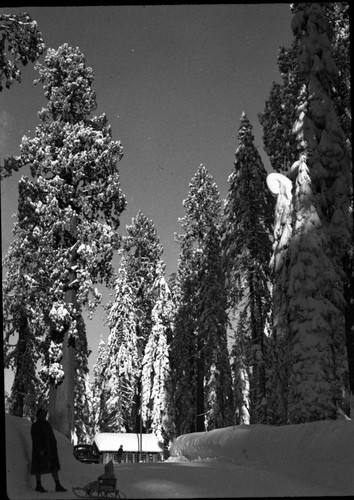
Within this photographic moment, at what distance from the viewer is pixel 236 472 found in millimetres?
6844

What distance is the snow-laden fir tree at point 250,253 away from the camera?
20.2 m

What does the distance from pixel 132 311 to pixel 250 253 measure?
500cm

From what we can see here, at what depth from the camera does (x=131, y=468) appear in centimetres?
691

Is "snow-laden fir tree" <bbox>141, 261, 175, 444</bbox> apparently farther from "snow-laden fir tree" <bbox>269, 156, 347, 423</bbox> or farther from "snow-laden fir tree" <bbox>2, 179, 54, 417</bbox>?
"snow-laden fir tree" <bbox>269, 156, 347, 423</bbox>

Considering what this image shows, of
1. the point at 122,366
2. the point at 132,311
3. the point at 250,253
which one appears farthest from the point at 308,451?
the point at 122,366

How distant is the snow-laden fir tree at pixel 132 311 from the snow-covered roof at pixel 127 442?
1.58 metres

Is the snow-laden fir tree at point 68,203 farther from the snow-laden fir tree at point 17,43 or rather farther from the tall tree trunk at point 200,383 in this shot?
the tall tree trunk at point 200,383

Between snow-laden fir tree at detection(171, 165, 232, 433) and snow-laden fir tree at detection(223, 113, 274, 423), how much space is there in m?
0.84

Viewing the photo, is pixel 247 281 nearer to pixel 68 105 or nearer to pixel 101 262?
pixel 101 262

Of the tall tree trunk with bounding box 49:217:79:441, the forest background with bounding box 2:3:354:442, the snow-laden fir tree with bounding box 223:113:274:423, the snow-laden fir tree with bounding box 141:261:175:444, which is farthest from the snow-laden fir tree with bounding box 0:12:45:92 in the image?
the snow-laden fir tree with bounding box 141:261:175:444

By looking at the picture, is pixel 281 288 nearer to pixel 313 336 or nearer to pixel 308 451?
pixel 313 336

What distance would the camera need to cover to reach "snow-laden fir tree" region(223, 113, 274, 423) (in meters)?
20.2

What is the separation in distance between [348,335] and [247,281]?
34.6 ft

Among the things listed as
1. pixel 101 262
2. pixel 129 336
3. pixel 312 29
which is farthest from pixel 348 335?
pixel 129 336
